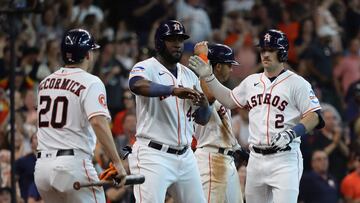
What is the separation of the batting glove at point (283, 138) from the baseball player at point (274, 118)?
0.07 metres

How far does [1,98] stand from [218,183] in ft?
19.5

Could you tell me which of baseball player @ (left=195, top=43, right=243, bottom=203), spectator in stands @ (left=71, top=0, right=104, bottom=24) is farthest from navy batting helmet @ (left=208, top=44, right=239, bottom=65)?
spectator in stands @ (left=71, top=0, right=104, bottom=24)

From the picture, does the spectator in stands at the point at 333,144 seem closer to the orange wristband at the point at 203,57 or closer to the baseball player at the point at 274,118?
the baseball player at the point at 274,118

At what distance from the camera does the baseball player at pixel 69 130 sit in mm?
9312

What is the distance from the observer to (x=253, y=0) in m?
20.6

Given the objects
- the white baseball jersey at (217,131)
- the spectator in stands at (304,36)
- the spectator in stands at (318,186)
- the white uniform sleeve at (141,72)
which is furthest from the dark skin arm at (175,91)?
the spectator in stands at (304,36)

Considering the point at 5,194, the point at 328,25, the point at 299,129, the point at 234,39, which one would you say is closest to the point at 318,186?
the point at 5,194

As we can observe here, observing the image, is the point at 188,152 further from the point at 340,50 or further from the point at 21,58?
the point at 340,50

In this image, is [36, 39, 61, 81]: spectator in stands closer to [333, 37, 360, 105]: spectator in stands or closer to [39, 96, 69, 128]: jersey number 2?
[333, 37, 360, 105]: spectator in stands

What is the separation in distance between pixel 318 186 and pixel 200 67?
478 centimetres

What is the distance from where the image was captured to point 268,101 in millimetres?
10773

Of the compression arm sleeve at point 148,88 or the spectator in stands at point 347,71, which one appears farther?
the spectator in stands at point 347,71

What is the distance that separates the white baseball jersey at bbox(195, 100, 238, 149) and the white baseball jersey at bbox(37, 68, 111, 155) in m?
2.06

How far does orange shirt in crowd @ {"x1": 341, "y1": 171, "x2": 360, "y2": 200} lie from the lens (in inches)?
611
